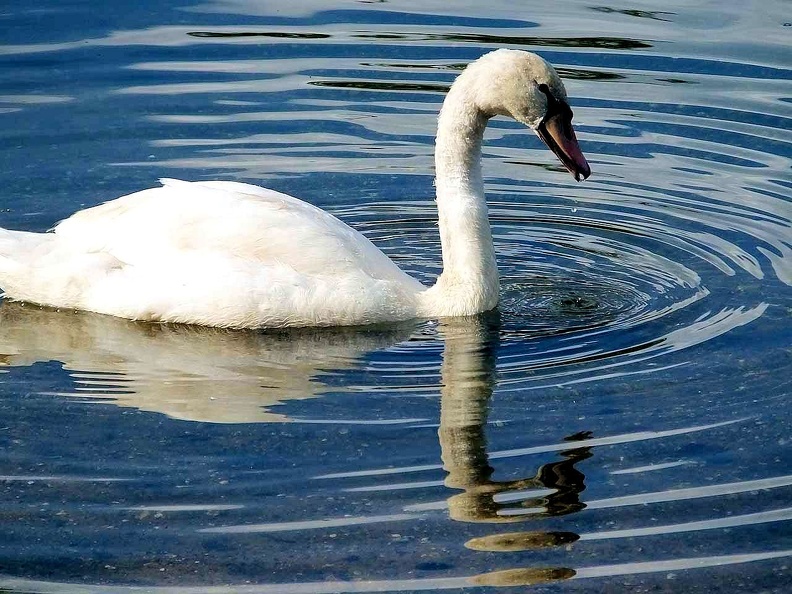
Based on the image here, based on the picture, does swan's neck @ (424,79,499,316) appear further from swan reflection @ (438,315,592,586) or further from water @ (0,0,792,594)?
swan reflection @ (438,315,592,586)

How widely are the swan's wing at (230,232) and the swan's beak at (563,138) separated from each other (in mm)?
1162

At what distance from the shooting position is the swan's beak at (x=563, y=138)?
30.6ft

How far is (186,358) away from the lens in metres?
8.72

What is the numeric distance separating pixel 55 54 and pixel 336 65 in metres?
2.62

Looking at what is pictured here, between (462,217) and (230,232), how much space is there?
1.36 m

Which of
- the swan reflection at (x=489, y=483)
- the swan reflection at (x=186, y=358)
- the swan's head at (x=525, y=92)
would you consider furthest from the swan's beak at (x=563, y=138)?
the swan reflection at (x=489, y=483)

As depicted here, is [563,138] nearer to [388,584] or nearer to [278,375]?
[278,375]

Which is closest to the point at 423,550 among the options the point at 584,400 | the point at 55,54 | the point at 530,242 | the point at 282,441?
the point at 282,441

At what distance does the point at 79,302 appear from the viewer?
9.49m

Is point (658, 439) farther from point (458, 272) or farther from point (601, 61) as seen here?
point (601, 61)

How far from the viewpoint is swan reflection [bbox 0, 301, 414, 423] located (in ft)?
26.4

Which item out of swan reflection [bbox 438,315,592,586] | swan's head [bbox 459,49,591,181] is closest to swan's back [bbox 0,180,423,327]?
swan reflection [bbox 438,315,592,586]

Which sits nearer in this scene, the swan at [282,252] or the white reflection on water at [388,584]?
the white reflection on water at [388,584]

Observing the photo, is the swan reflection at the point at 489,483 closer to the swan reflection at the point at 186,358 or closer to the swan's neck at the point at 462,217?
the swan reflection at the point at 186,358
